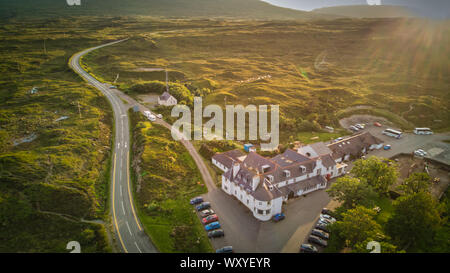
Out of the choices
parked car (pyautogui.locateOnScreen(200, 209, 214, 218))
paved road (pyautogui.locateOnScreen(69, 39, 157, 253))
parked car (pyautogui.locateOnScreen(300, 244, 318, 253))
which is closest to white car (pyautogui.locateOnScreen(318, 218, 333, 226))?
parked car (pyautogui.locateOnScreen(300, 244, 318, 253))

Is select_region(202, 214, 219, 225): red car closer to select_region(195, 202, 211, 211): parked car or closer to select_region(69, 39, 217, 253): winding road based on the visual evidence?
select_region(195, 202, 211, 211): parked car

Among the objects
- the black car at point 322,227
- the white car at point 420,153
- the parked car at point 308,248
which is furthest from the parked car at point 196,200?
the white car at point 420,153

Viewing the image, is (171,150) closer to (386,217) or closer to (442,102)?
(386,217)

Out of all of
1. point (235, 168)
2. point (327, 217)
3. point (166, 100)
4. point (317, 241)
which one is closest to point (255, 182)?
point (235, 168)

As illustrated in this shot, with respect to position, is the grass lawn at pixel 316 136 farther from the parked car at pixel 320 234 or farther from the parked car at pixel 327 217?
the parked car at pixel 320 234

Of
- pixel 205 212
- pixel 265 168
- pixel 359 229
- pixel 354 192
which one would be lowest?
pixel 205 212

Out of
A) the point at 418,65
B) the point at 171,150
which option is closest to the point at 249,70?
the point at 171,150

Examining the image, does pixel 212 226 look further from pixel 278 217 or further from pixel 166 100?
pixel 166 100
